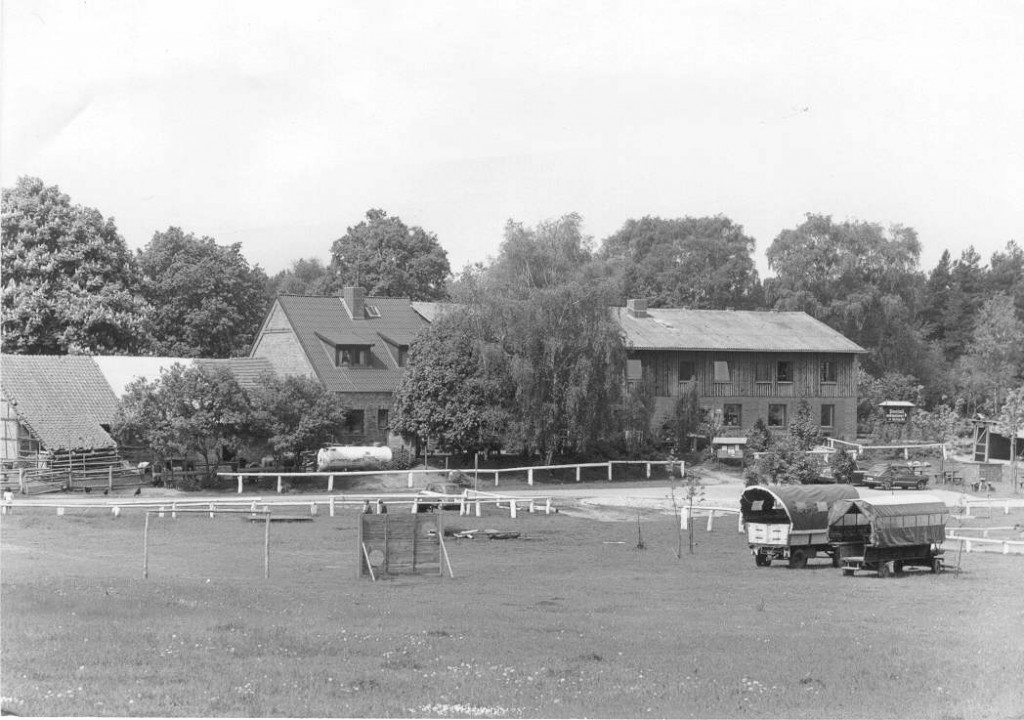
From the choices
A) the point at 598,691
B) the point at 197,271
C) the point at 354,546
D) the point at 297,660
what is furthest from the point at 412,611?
the point at 197,271

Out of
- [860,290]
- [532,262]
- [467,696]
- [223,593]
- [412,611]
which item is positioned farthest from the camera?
[860,290]

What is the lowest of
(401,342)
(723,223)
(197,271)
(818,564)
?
(818,564)

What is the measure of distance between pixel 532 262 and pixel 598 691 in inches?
1942

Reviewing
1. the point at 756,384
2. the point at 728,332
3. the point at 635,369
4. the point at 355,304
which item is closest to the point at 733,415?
the point at 756,384

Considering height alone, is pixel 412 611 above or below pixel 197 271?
below

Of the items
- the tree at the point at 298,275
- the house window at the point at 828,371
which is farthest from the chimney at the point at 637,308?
the tree at the point at 298,275

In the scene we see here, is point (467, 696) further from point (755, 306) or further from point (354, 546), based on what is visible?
point (755, 306)

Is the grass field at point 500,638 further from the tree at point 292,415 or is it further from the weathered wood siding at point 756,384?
the weathered wood siding at point 756,384

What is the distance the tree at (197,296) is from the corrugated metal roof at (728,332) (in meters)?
26.2

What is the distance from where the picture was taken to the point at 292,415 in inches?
2351

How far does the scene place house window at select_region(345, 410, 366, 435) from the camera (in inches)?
2655

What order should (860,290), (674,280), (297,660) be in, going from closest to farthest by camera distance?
(297,660)
(860,290)
(674,280)

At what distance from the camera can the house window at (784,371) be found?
258 feet

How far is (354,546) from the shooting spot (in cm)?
3856
